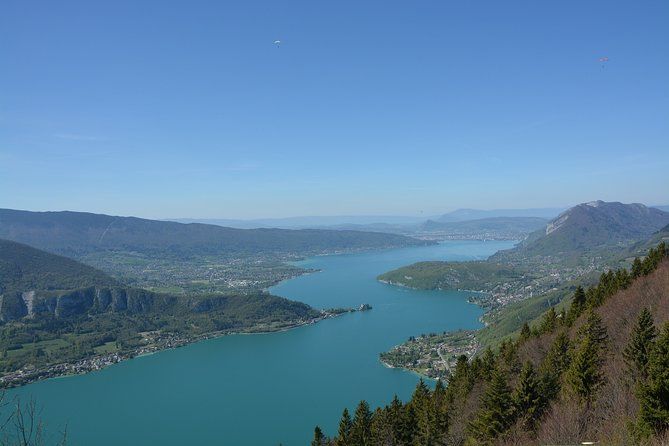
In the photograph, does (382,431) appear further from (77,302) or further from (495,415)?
(77,302)

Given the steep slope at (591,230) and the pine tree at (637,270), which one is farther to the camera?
the steep slope at (591,230)

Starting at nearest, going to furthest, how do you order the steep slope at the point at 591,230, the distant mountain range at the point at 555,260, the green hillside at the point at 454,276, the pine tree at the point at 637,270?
the pine tree at the point at 637,270 < the distant mountain range at the point at 555,260 < the green hillside at the point at 454,276 < the steep slope at the point at 591,230

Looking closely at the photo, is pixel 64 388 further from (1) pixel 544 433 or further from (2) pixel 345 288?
(2) pixel 345 288

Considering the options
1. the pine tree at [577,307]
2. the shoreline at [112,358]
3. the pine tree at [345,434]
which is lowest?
the shoreline at [112,358]

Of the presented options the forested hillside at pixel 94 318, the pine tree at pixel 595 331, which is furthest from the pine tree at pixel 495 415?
the forested hillside at pixel 94 318

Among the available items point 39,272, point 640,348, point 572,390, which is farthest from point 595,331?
point 39,272

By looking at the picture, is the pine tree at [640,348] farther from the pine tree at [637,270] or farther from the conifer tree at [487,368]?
the pine tree at [637,270]

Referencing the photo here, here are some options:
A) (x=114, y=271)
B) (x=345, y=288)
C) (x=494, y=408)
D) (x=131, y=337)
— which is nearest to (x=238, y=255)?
(x=114, y=271)
